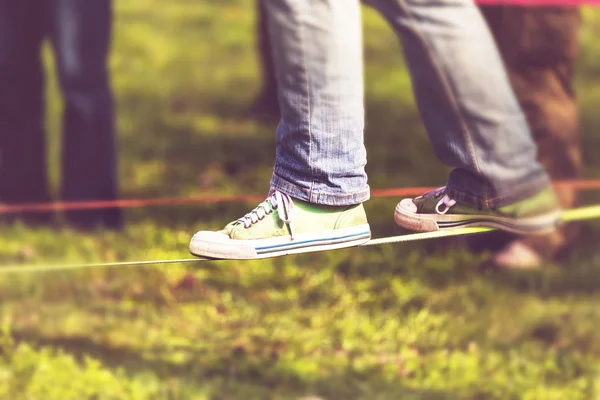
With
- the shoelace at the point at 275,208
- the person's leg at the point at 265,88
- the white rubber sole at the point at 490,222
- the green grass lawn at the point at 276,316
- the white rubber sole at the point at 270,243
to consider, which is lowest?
the green grass lawn at the point at 276,316

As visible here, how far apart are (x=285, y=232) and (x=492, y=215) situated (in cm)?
47

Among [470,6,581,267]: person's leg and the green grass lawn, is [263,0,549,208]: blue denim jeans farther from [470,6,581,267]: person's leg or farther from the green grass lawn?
[470,6,581,267]: person's leg

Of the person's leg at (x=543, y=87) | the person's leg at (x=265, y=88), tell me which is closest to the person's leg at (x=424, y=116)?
the person's leg at (x=543, y=87)

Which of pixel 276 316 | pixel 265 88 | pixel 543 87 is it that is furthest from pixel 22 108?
pixel 543 87

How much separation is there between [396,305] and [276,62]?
2.18 m

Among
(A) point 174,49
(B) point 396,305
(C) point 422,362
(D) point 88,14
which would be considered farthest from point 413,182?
(A) point 174,49

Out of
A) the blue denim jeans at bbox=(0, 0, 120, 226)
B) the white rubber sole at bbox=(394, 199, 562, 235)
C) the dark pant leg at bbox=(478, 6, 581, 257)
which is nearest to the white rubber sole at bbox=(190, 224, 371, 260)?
the white rubber sole at bbox=(394, 199, 562, 235)

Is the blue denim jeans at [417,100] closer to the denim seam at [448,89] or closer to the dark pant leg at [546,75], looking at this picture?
the denim seam at [448,89]

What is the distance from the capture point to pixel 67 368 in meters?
3.57

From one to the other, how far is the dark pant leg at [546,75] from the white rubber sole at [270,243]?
2269 millimetres

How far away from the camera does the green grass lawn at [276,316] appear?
358 cm

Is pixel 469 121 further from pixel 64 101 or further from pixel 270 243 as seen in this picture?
pixel 64 101

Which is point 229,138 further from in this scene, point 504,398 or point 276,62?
point 276,62

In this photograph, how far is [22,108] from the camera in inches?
182
